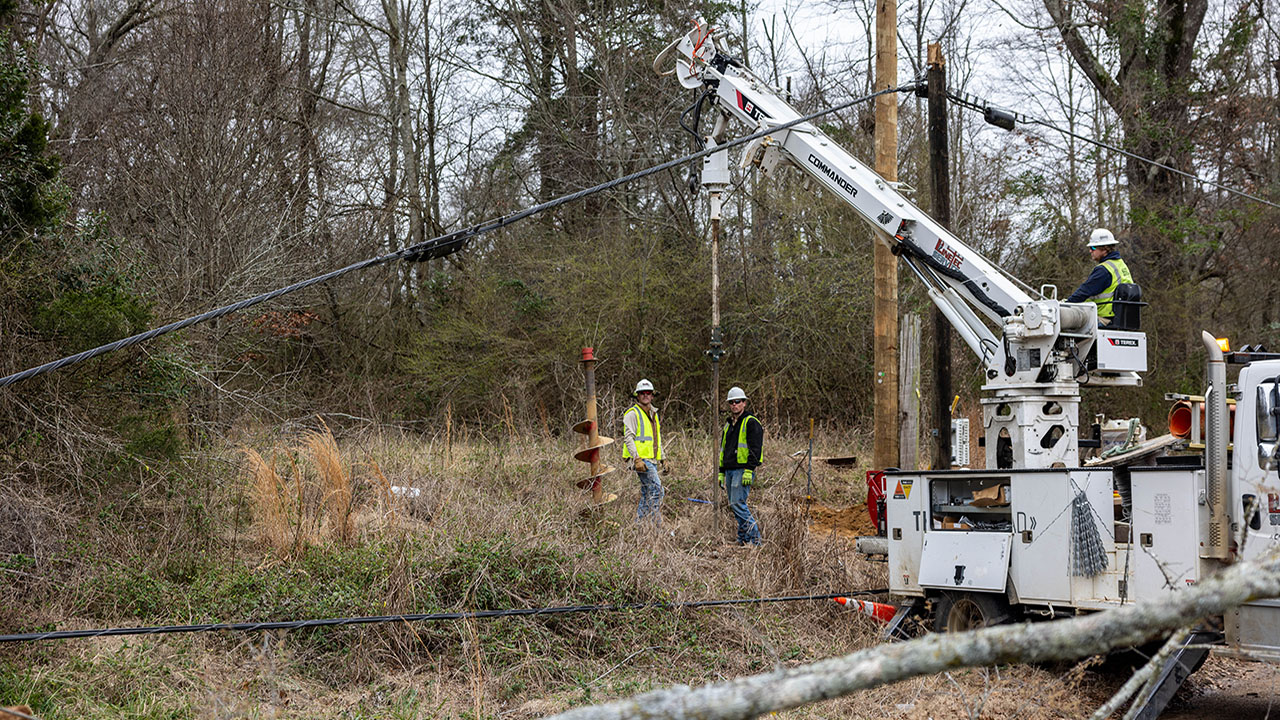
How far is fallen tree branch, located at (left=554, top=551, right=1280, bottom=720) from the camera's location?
1.56m

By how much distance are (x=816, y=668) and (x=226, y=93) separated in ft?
51.0

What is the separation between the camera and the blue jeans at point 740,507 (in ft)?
38.8

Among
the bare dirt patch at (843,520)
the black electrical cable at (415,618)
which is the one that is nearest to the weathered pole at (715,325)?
the black electrical cable at (415,618)

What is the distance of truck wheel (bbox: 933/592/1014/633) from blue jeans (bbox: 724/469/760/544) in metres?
3.36

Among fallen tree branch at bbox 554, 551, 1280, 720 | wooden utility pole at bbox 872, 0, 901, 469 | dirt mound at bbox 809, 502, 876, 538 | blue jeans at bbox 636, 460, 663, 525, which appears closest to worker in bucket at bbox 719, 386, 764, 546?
blue jeans at bbox 636, 460, 663, 525

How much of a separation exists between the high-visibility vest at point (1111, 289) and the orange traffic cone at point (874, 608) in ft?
9.60

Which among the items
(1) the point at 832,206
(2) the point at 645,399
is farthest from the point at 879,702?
(1) the point at 832,206

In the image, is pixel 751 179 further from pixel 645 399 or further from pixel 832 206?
pixel 645 399

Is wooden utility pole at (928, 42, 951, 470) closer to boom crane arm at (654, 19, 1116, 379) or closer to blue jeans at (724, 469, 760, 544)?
boom crane arm at (654, 19, 1116, 379)

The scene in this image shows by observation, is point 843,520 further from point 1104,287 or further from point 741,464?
point 1104,287

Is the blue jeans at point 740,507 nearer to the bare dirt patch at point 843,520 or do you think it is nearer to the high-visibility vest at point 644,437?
the high-visibility vest at point 644,437

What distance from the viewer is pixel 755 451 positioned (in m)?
11.9

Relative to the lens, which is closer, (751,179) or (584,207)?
(751,179)

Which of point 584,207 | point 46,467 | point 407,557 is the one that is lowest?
point 407,557
